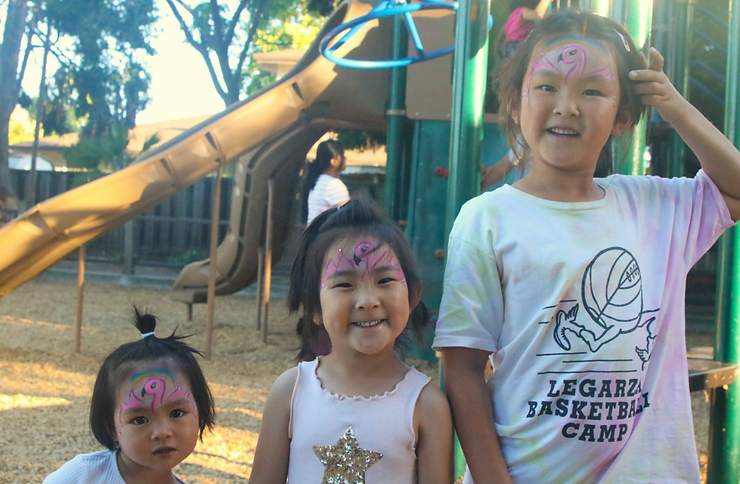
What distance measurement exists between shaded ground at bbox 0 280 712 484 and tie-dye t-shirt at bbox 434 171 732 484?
0.99m

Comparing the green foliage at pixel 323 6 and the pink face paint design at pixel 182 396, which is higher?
the green foliage at pixel 323 6

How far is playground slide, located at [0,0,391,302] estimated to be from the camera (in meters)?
5.88

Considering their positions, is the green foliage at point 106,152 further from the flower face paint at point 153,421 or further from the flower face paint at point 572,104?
the flower face paint at point 572,104

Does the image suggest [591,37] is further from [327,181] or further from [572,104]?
[327,181]

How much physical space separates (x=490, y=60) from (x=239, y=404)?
322cm

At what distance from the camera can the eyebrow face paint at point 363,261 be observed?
1.61m

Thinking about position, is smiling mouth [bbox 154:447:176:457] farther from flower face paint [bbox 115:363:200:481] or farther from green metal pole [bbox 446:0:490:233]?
green metal pole [bbox 446:0:490:233]

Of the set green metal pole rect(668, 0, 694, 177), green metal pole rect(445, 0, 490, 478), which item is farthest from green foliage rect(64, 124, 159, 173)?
green metal pole rect(445, 0, 490, 478)

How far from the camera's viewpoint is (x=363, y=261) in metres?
1.62

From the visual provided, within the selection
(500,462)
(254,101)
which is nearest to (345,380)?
(500,462)

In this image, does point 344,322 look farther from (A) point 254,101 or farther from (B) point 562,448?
(A) point 254,101

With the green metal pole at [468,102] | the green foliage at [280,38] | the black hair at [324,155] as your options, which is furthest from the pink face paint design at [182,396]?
the green foliage at [280,38]

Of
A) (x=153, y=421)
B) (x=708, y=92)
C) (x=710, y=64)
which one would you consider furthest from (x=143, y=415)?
(x=710, y=64)

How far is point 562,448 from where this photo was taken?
4.76 ft
